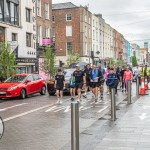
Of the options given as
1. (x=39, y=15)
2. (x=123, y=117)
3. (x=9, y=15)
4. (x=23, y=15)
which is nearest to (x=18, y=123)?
(x=123, y=117)

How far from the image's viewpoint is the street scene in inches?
324

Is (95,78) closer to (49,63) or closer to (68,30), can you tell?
(49,63)

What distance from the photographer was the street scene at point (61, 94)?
→ 8223 mm

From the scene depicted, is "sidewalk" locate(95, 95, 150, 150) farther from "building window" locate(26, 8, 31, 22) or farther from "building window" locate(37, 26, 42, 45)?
"building window" locate(37, 26, 42, 45)

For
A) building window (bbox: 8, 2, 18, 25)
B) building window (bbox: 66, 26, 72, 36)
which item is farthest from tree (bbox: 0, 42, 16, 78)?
building window (bbox: 66, 26, 72, 36)

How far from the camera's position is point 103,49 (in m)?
74.4

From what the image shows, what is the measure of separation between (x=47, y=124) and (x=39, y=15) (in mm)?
32331

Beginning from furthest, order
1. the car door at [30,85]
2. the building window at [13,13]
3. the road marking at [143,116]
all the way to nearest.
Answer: the building window at [13,13] < the car door at [30,85] < the road marking at [143,116]

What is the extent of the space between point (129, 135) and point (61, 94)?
8.30 m

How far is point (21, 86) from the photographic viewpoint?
19594mm

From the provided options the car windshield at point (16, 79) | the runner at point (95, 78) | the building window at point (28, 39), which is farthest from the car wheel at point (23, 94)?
the building window at point (28, 39)

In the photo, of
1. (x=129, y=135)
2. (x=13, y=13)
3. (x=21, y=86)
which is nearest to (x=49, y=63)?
(x=13, y=13)

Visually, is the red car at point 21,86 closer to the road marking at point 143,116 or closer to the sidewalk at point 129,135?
the sidewalk at point 129,135

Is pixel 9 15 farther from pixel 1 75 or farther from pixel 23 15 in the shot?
pixel 1 75
